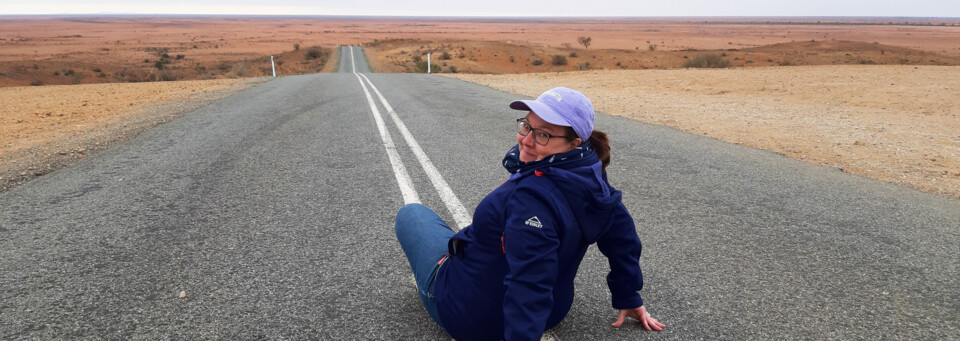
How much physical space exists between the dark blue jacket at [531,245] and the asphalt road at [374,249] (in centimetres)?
51

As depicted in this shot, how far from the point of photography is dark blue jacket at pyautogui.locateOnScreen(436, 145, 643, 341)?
168 centimetres

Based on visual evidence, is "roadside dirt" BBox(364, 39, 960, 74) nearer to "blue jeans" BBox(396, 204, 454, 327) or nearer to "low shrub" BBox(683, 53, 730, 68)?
"low shrub" BBox(683, 53, 730, 68)

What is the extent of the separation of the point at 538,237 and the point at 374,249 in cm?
202

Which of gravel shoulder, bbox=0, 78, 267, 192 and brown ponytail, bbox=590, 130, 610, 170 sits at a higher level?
brown ponytail, bbox=590, 130, 610, 170

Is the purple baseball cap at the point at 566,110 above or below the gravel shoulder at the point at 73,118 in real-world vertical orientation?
above

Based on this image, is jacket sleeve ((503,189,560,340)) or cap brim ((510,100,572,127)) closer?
jacket sleeve ((503,189,560,340))

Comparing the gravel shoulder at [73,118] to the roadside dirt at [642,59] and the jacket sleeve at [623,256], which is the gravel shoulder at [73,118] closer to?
the jacket sleeve at [623,256]

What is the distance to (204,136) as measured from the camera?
24.5ft

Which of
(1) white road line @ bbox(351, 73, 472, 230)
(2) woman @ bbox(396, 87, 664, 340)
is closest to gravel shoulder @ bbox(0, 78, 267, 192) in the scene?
(1) white road line @ bbox(351, 73, 472, 230)

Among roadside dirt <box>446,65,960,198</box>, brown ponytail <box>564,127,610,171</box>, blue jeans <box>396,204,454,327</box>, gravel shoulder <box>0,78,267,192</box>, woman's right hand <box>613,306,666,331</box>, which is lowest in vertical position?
roadside dirt <box>446,65,960,198</box>

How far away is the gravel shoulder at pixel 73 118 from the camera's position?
20.4 feet

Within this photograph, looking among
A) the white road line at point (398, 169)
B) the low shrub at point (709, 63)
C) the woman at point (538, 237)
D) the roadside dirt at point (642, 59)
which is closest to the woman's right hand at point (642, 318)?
the woman at point (538, 237)

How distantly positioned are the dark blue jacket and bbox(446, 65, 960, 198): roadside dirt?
522 cm

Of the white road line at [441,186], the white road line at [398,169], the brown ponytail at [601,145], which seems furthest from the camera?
the white road line at [398,169]
